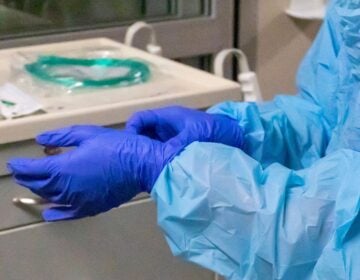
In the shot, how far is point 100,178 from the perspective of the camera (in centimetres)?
84

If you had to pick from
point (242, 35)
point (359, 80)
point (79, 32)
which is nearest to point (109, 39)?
point (79, 32)

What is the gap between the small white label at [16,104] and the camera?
113 centimetres

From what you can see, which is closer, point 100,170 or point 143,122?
point 100,170

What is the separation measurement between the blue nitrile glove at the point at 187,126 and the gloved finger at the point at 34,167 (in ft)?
0.44

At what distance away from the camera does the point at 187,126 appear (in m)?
0.97

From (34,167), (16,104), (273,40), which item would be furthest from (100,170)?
(273,40)

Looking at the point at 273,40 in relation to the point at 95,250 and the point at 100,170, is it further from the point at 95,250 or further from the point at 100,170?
the point at 100,170

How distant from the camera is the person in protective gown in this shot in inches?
30.4

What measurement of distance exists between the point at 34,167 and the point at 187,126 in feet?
0.67

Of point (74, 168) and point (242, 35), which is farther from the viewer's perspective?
point (242, 35)

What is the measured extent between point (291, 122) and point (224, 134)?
0.12 metres

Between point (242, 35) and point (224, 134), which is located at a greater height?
point (224, 134)

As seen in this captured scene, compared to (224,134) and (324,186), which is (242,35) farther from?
(324,186)

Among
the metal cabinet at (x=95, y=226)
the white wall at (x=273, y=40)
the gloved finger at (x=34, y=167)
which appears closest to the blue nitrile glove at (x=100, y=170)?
the gloved finger at (x=34, y=167)
